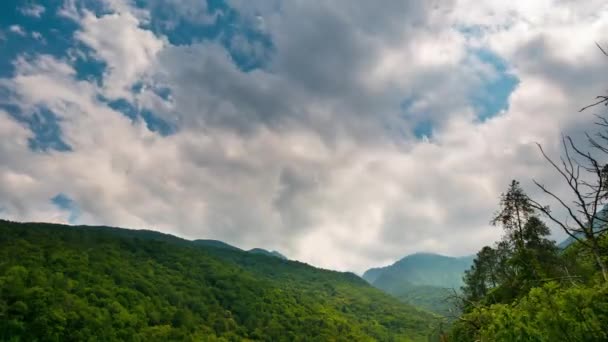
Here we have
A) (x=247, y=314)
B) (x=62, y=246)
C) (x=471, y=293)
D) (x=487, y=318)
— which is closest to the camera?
(x=487, y=318)

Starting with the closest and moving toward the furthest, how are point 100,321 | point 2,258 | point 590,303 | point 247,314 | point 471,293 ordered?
point 590,303 < point 471,293 < point 100,321 < point 2,258 < point 247,314

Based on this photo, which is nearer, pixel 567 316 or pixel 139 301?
pixel 567 316

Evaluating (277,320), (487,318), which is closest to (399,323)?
(277,320)

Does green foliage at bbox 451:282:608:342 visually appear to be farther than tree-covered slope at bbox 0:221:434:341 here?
No

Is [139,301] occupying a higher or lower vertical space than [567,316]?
higher

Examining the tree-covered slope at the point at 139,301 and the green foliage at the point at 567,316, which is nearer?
the green foliage at the point at 567,316

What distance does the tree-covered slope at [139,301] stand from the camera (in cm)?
8912

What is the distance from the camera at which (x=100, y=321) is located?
94188mm

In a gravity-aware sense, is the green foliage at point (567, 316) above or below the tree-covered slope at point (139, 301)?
below

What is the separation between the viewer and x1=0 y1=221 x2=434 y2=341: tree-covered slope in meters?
89.1

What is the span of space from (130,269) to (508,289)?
448 ft

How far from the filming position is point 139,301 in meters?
120

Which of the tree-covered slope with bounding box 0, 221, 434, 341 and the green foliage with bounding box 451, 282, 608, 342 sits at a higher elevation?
the tree-covered slope with bounding box 0, 221, 434, 341

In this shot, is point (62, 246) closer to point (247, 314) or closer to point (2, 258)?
point (2, 258)
